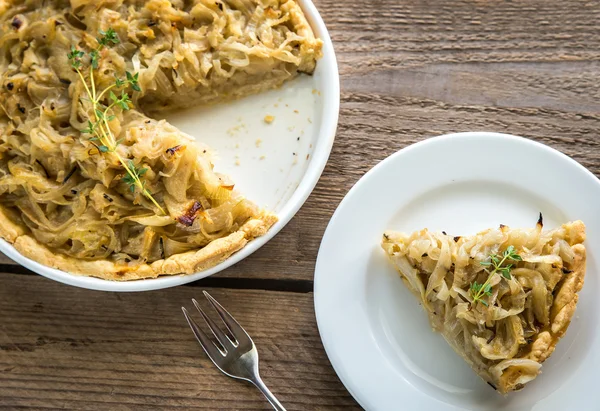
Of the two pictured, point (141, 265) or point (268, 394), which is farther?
point (268, 394)

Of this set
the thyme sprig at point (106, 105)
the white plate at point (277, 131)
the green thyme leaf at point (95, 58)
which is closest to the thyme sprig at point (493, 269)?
the white plate at point (277, 131)

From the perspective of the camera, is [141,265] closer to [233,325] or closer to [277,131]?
[233,325]

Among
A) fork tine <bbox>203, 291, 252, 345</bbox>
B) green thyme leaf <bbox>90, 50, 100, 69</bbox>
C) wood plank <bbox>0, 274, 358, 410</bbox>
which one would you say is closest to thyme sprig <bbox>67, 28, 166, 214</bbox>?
green thyme leaf <bbox>90, 50, 100, 69</bbox>

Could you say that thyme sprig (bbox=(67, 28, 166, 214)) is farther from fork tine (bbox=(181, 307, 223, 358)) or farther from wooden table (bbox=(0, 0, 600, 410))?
wooden table (bbox=(0, 0, 600, 410))

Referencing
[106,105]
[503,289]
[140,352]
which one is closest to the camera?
[503,289]

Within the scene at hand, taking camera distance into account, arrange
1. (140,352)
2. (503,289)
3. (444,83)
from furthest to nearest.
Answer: (444,83), (140,352), (503,289)

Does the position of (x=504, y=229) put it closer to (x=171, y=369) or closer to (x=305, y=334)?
(x=305, y=334)

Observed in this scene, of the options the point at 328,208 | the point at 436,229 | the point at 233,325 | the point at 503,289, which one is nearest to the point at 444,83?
the point at 436,229

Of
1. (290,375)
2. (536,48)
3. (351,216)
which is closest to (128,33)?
(351,216)
